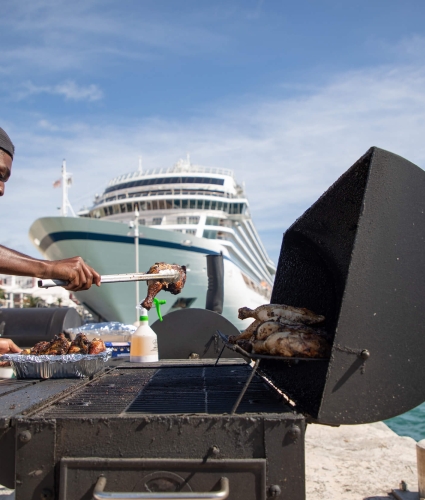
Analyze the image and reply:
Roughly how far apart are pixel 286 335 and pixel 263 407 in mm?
425

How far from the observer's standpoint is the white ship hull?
2352cm

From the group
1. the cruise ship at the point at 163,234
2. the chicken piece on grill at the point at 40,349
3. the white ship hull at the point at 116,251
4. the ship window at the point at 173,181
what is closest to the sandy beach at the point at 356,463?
the chicken piece on grill at the point at 40,349

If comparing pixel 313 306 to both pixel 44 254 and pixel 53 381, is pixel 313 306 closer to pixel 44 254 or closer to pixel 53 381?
pixel 53 381

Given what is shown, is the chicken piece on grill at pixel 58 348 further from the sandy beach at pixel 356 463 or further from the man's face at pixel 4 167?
the sandy beach at pixel 356 463

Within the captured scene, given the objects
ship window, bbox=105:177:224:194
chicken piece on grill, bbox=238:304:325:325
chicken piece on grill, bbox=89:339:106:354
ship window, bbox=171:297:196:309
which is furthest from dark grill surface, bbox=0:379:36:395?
ship window, bbox=105:177:224:194

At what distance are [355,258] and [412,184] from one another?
0.47m

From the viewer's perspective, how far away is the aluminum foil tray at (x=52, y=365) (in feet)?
10.6

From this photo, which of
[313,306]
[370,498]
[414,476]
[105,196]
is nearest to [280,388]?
[313,306]

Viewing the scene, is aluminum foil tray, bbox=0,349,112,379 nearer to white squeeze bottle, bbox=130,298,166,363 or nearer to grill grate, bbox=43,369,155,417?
grill grate, bbox=43,369,155,417

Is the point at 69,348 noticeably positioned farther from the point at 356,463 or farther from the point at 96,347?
the point at 356,463

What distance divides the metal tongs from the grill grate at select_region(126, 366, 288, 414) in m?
0.67

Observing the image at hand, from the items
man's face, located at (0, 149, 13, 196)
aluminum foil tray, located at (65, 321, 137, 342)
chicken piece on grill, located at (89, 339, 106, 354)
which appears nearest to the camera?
man's face, located at (0, 149, 13, 196)

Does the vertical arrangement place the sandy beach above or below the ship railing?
below

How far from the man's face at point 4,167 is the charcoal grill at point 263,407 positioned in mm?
1197
